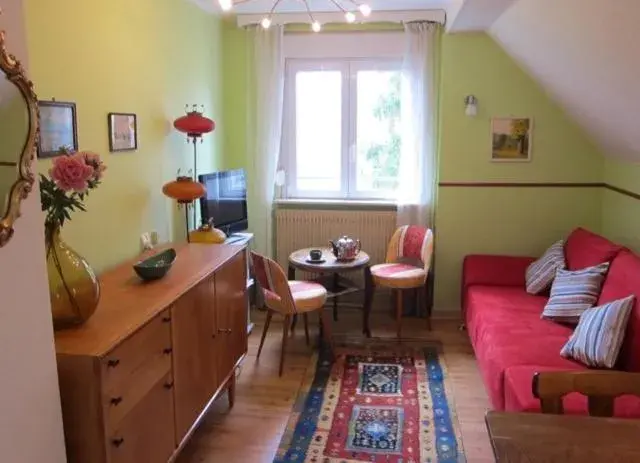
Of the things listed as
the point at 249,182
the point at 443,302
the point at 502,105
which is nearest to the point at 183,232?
the point at 249,182

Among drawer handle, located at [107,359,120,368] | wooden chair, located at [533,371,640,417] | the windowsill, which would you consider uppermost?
the windowsill

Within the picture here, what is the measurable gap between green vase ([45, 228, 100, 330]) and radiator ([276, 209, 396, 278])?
9.72ft

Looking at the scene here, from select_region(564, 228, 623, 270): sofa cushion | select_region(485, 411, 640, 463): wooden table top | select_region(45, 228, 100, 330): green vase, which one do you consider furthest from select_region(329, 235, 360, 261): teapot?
select_region(485, 411, 640, 463): wooden table top

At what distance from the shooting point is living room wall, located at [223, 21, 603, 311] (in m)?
4.50

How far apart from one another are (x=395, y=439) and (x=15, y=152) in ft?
7.29

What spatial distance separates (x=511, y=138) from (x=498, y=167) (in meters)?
0.25

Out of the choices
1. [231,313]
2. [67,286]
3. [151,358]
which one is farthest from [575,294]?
[67,286]

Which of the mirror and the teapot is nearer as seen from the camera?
the mirror

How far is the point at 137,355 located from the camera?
79.5 inches

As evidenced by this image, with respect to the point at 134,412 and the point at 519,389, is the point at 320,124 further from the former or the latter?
the point at 134,412

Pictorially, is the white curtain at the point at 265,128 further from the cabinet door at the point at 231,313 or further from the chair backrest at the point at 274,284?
the cabinet door at the point at 231,313

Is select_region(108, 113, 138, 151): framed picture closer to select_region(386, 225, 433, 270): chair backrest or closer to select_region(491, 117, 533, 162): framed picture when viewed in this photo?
select_region(386, 225, 433, 270): chair backrest

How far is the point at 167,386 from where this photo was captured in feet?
7.49

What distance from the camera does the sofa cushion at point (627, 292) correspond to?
2656 millimetres
